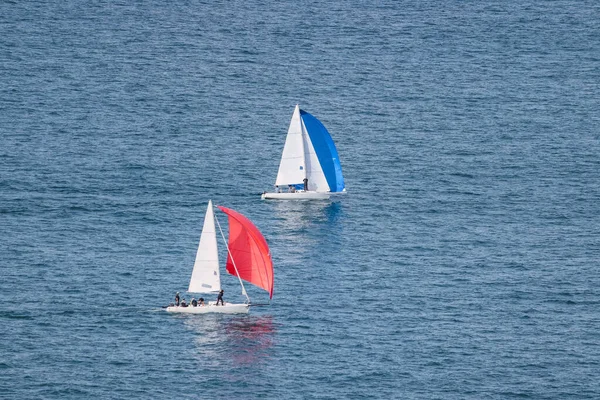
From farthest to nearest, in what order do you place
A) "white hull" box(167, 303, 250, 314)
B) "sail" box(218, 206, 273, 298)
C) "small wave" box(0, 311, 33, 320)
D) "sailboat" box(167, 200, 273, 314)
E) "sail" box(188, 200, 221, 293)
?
"sail" box(218, 206, 273, 298) → "sail" box(188, 200, 221, 293) → "sailboat" box(167, 200, 273, 314) → "white hull" box(167, 303, 250, 314) → "small wave" box(0, 311, 33, 320)

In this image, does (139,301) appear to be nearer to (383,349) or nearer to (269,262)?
(269,262)

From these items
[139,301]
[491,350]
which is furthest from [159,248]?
[491,350]

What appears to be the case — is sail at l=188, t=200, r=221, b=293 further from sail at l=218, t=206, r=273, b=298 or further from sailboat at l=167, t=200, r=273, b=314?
sail at l=218, t=206, r=273, b=298

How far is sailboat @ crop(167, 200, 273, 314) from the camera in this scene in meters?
176

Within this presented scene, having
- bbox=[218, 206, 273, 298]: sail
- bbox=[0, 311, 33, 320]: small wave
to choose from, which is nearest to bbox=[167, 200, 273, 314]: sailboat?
bbox=[218, 206, 273, 298]: sail

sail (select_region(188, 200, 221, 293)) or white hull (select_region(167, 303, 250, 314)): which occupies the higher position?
sail (select_region(188, 200, 221, 293))

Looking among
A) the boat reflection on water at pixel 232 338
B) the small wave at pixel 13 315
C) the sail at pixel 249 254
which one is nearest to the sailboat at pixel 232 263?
the sail at pixel 249 254

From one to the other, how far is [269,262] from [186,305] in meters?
10.3

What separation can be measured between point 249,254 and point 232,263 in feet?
7.43

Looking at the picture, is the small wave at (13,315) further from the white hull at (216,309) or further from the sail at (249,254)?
the sail at (249,254)

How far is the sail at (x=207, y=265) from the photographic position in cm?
17712

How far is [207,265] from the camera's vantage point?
177 m

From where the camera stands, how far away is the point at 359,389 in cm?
15950

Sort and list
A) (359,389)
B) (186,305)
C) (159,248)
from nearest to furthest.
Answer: (359,389) → (186,305) → (159,248)
